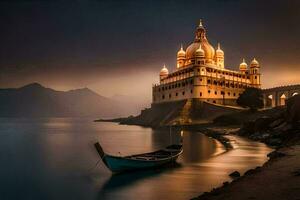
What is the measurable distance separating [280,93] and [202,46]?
30975 millimetres

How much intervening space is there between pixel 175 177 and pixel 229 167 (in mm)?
6243

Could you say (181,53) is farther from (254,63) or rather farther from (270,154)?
(270,154)

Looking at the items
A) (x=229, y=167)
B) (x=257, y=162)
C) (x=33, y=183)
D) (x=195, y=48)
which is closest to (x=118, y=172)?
(x=33, y=183)

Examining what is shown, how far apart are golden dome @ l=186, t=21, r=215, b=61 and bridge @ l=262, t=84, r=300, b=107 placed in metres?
23.1

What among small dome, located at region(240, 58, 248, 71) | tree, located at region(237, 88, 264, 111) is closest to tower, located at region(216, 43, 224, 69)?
small dome, located at region(240, 58, 248, 71)

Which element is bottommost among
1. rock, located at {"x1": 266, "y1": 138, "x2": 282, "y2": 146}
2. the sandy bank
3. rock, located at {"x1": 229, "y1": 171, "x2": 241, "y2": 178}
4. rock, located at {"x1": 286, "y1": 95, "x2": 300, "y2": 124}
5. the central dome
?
rock, located at {"x1": 229, "y1": 171, "x2": 241, "y2": 178}

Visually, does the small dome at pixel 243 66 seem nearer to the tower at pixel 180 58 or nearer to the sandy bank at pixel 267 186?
the tower at pixel 180 58

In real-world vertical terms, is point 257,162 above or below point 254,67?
below

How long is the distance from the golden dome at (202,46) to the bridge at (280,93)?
75.6ft

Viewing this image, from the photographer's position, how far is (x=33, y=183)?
1062 inches

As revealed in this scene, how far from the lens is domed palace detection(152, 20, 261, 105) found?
100 meters

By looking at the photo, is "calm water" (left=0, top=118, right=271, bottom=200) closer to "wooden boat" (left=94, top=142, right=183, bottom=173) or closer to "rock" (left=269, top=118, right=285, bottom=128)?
"wooden boat" (left=94, top=142, right=183, bottom=173)

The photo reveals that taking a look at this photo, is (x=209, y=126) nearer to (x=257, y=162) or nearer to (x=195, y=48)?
(x=195, y=48)

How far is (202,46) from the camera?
11369 centimetres
